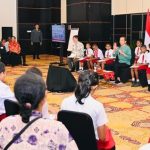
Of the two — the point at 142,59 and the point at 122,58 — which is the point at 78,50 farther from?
the point at 142,59

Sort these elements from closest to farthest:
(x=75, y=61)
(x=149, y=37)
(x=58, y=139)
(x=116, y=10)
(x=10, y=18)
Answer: (x=58, y=139) → (x=149, y=37) → (x=75, y=61) → (x=116, y=10) → (x=10, y=18)

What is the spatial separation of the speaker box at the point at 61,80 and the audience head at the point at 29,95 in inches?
271

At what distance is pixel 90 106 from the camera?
9.95 feet

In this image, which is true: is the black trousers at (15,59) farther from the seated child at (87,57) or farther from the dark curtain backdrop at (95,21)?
the seated child at (87,57)

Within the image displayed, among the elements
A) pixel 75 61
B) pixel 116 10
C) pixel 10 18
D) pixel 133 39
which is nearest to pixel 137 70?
pixel 75 61

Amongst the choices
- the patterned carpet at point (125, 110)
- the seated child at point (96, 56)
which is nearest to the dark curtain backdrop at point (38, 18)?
the seated child at point (96, 56)

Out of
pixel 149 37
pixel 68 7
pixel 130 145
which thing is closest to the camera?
pixel 130 145

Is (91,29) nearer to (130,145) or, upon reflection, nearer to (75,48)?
(75,48)

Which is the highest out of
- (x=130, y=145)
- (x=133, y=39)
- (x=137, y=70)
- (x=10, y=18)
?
(x=10, y=18)

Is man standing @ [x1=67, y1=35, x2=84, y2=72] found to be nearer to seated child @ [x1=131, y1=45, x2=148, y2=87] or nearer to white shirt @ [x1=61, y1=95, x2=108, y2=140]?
seated child @ [x1=131, y1=45, x2=148, y2=87]

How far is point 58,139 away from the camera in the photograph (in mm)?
1761

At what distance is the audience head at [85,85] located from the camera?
10.2ft

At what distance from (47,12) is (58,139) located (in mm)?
18056

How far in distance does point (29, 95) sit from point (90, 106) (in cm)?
128
